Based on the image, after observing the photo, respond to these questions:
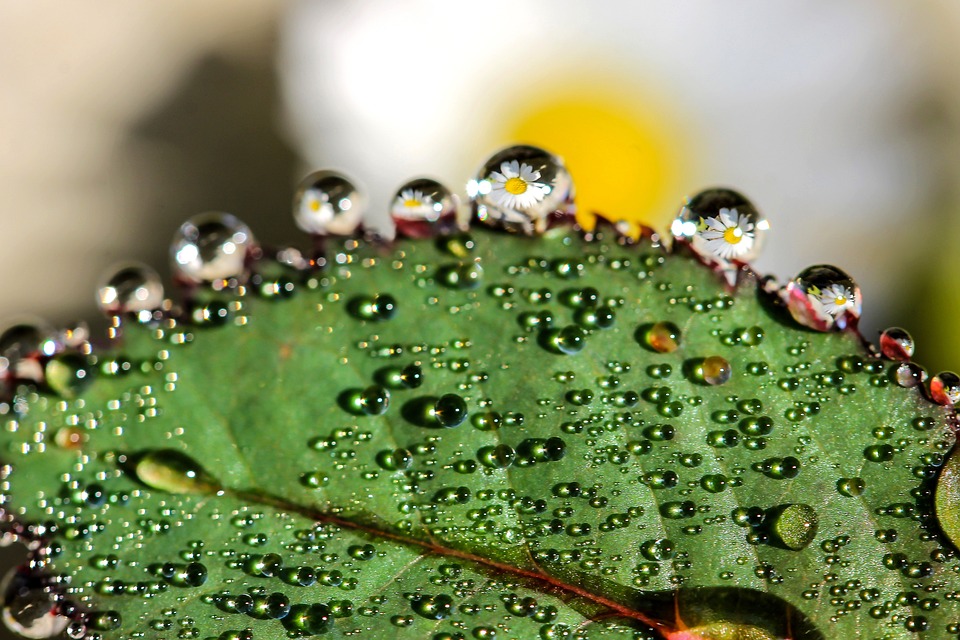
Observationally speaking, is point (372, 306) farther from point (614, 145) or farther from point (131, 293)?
point (614, 145)

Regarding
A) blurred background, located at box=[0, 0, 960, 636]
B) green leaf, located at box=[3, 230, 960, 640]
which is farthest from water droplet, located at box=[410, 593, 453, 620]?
blurred background, located at box=[0, 0, 960, 636]

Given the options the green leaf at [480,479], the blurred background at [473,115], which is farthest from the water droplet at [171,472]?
the blurred background at [473,115]

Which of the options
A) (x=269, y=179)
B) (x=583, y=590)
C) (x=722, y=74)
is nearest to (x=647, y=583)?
(x=583, y=590)

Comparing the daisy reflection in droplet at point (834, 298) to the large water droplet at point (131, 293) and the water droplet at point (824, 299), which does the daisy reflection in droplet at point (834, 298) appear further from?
the large water droplet at point (131, 293)

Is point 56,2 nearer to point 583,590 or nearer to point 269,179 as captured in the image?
point 269,179

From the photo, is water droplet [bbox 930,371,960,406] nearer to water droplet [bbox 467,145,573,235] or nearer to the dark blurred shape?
water droplet [bbox 467,145,573,235]

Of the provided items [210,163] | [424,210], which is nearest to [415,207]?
[424,210]
